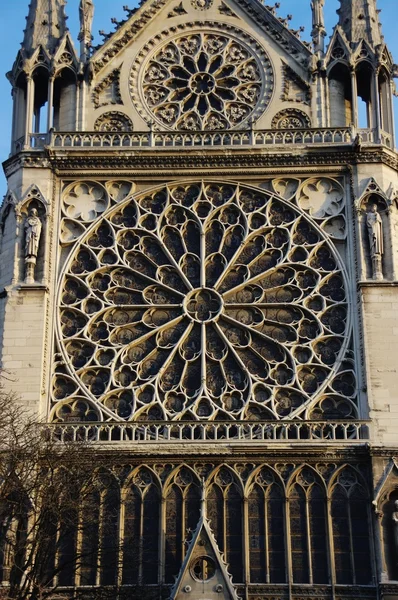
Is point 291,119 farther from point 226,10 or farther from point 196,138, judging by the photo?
point 226,10

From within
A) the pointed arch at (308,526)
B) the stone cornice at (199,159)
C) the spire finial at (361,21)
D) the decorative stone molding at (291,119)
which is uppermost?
the spire finial at (361,21)

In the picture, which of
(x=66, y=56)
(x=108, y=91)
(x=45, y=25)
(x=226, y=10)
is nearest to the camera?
(x=66, y=56)

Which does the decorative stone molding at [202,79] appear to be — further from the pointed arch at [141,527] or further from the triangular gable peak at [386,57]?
the pointed arch at [141,527]

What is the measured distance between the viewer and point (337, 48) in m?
31.7

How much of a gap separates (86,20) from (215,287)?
7720 millimetres

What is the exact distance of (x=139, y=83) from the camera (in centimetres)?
3209

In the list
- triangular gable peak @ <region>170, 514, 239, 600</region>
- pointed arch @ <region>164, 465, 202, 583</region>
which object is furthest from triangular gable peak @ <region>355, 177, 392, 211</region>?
triangular gable peak @ <region>170, 514, 239, 600</region>

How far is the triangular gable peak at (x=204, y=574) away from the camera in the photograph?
82.8ft

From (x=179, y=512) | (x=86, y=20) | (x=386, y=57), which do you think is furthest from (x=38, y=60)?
(x=179, y=512)

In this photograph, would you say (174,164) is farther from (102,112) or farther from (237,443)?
(237,443)

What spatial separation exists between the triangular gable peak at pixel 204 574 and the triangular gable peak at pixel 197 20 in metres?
11.5

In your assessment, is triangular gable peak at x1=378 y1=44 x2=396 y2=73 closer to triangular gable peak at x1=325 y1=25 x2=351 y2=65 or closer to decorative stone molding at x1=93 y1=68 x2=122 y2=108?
triangular gable peak at x1=325 y1=25 x2=351 y2=65

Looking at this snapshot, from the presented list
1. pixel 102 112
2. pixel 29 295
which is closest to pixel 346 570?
pixel 29 295

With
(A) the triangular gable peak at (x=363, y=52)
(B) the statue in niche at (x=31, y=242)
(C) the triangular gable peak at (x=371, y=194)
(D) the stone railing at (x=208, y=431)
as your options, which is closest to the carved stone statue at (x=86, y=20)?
(B) the statue in niche at (x=31, y=242)
